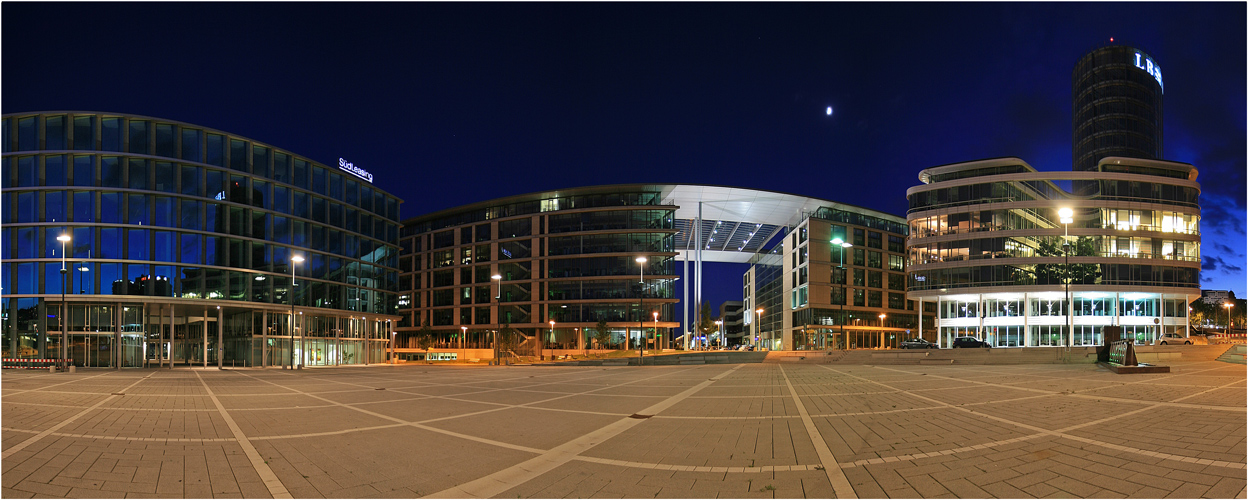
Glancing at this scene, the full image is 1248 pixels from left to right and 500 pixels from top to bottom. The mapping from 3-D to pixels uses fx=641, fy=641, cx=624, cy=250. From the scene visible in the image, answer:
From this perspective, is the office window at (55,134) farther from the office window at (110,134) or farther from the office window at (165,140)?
the office window at (165,140)

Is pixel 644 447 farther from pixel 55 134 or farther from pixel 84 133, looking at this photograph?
pixel 55 134

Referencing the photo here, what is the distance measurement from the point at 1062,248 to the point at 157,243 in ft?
280

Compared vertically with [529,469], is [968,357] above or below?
below

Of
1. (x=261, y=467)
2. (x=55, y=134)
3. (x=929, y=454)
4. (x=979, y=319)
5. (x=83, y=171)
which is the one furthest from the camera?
(x=979, y=319)

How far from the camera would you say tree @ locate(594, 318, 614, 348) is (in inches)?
3031

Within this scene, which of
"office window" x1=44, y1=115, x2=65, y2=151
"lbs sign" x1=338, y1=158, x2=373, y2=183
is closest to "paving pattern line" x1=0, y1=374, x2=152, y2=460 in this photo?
"office window" x1=44, y1=115, x2=65, y2=151

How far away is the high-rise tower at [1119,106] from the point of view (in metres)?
119

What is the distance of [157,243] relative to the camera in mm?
48125

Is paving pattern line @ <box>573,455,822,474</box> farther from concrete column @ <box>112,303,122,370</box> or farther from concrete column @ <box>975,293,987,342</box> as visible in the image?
concrete column @ <box>975,293,987,342</box>

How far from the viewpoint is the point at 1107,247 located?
69.6 m

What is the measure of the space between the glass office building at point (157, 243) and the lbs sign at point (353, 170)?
115 inches

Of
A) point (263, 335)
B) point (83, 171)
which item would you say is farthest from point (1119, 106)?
point (83, 171)

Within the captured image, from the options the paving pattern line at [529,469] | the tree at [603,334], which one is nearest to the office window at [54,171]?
the tree at [603,334]

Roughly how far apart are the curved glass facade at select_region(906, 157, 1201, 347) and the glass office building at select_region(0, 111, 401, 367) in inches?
2642
